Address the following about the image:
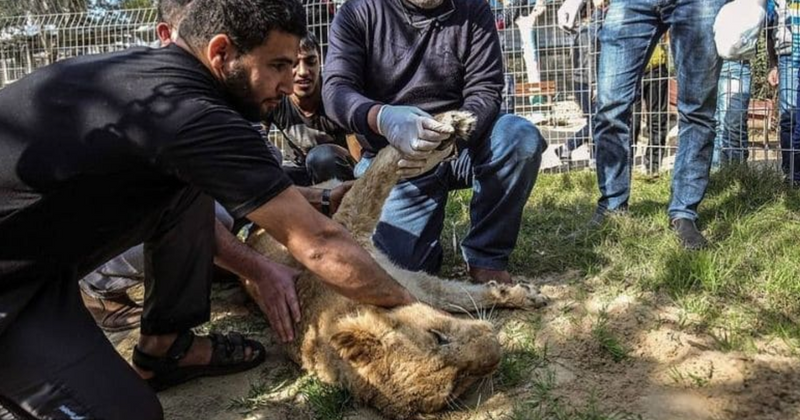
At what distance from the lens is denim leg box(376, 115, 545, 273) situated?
3.59 metres

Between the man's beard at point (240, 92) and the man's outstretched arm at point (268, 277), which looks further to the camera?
the man's outstretched arm at point (268, 277)

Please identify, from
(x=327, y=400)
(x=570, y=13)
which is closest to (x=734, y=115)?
(x=570, y=13)

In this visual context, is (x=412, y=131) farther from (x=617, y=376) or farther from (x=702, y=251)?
(x=702, y=251)

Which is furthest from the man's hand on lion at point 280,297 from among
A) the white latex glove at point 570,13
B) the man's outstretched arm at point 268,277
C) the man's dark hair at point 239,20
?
the white latex glove at point 570,13

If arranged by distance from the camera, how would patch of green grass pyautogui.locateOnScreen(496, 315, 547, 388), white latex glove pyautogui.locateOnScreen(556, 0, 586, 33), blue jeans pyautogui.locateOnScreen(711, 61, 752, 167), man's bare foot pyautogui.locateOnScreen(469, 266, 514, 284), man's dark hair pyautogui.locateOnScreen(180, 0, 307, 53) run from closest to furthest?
man's dark hair pyautogui.locateOnScreen(180, 0, 307, 53) → patch of green grass pyautogui.locateOnScreen(496, 315, 547, 388) → man's bare foot pyautogui.locateOnScreen(469, 266, 514, 284) → white latex glove pyautogui.locateOnScreen(556, 0, 586, 33) → blue jeans pyautogui.locateOnScreen(711, 61, 752, 167)

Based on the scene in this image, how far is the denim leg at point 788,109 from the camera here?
18.1 feet

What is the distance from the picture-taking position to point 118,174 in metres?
2.10

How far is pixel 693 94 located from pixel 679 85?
0.12 m

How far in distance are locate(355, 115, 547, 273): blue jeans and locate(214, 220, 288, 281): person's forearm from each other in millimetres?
915

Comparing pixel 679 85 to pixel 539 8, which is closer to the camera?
pixel 679 85

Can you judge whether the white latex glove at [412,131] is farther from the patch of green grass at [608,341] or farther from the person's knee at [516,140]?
the patch of green grass at [608,341]

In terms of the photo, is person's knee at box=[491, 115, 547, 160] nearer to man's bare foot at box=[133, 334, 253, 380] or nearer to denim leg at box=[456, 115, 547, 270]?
denim leg at box=[456, 115, 547, 270]

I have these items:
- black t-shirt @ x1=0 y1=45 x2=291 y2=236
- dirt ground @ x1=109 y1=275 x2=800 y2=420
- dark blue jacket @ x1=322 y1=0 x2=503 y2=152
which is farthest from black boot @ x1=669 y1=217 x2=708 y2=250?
black t-shirt @ x1=0 y1=45 x2=291 y2=236

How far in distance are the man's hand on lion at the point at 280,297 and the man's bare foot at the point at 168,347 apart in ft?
0.67
